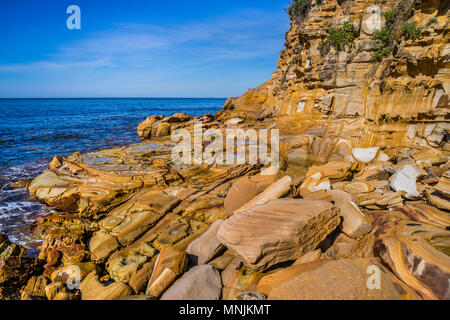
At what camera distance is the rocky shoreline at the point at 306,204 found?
11.7ft

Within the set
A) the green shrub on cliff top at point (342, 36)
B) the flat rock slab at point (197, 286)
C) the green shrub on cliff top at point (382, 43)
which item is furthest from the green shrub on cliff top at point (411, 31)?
the flat rock slab at point (197, 286)

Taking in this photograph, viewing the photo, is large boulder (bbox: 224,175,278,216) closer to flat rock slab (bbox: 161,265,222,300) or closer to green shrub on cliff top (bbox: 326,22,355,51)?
flat rock slab (bbox: 161,265,222,300)

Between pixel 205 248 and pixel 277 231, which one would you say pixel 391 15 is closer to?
A: pixel 277 231

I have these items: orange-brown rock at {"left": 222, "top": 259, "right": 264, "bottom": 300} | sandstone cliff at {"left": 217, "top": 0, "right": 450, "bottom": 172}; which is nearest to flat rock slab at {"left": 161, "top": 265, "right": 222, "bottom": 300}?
orange-brown rock at {"left": 222, "top": 259, "right": 264, "bottom": 300}

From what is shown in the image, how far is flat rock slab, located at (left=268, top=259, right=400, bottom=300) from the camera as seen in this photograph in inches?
114

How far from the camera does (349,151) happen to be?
863cm

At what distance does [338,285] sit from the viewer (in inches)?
119

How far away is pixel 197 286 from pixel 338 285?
200cm

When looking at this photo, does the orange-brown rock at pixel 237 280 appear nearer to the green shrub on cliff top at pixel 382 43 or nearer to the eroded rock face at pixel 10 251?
the eroded rock face at pixel 10 251

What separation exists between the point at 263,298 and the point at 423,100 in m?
8.03

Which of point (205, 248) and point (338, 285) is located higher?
point (338, 285)

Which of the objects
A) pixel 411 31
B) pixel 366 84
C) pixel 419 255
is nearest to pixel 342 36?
pixel 366 84

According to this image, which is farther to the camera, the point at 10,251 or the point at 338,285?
the point at 10,251

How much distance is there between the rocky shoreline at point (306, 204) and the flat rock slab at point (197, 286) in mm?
19
